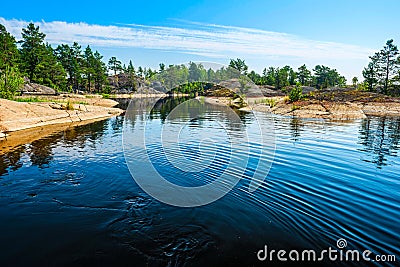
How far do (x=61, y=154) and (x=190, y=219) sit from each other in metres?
10.6

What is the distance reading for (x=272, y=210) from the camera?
7.46 metres

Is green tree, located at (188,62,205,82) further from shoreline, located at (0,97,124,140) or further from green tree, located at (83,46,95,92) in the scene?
green tree, located at (83,46,95,92)

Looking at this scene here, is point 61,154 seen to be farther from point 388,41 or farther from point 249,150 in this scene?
point 388,41

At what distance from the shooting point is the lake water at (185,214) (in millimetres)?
5486

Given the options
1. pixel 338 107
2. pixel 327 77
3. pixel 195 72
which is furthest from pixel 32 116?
pixel 327 77

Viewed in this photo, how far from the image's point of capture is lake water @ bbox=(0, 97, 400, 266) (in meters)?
5.49

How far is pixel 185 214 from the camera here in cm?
720

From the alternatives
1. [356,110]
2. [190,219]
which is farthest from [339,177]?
[356,110]

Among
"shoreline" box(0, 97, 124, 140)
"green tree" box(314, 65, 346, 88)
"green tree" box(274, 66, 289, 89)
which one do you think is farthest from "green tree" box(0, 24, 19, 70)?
"green tree" box(314, 65, 346, 88)

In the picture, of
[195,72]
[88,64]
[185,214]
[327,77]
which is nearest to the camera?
[185,214]

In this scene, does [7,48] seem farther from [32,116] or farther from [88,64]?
[32,116]

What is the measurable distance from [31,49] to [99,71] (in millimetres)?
27858

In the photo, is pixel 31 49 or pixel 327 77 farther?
pixel 327 77

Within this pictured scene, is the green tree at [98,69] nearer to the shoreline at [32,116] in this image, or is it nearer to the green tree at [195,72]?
the shoreline at [32,116]
